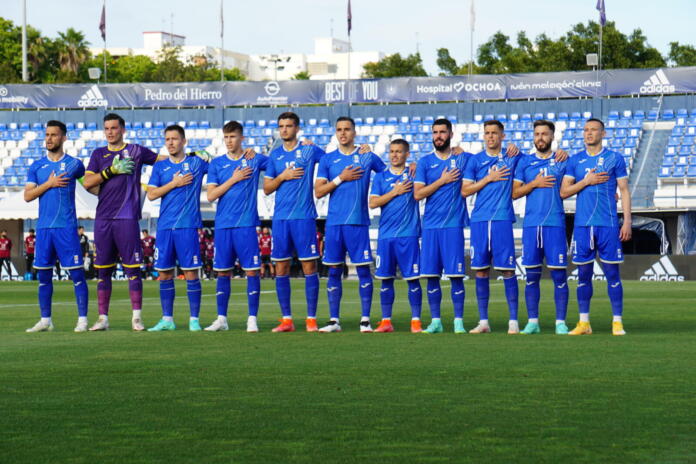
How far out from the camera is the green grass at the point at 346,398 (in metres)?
5.45

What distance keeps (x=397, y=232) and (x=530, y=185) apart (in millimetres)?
1538

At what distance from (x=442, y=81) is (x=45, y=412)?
135 ft

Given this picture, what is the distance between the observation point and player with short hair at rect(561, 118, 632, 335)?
11734mm

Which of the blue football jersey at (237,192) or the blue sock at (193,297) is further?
the blue sock at (193,297)

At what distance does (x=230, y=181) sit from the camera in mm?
12398

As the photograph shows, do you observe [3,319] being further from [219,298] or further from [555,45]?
A: [555,45]

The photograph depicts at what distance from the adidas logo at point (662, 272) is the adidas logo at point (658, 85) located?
13.8 m

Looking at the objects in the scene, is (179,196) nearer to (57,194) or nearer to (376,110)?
(57,194)

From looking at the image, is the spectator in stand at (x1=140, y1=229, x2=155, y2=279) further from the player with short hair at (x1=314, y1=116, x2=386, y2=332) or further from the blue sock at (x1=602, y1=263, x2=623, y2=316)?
the blue sock at (x1=602, y1=263, x2=623, y2=316)

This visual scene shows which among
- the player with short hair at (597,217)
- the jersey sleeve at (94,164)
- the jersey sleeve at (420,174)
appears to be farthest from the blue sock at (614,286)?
the jersey sleeve at (94,164)

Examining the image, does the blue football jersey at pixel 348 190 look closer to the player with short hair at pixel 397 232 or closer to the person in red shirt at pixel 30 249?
the player with short hair at pixel 397 232

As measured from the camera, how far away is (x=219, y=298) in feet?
41.7

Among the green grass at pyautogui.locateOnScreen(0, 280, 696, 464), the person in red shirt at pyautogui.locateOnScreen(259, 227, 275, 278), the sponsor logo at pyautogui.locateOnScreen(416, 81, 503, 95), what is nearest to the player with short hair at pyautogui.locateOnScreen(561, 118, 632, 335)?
the green grass at pyautogui.locateOnScreen(0, 280, 696, 464)

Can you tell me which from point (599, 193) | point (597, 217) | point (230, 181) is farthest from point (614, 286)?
point (230, 181)
